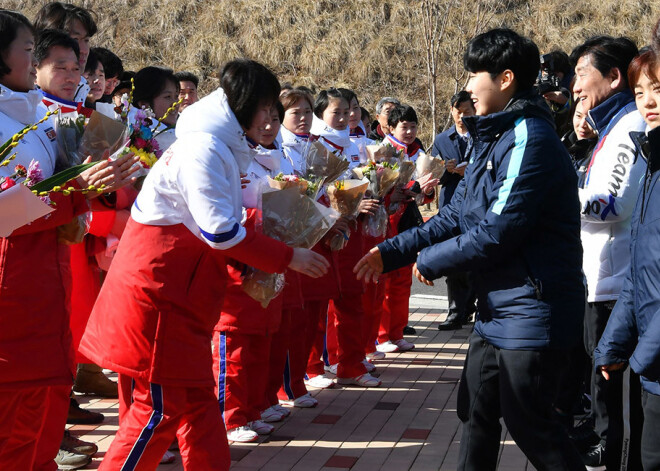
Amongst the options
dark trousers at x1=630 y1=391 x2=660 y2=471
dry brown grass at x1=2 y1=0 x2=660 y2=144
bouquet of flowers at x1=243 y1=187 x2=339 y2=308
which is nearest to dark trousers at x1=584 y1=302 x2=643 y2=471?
dark trousers at x1=630 y1=391 x2=660 y2=471

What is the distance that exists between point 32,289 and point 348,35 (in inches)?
926

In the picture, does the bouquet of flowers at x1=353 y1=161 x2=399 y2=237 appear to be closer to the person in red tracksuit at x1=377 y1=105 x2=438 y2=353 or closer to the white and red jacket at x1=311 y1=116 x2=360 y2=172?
the white and red jacket at x1=311 y1=116 x2=360 y2=172

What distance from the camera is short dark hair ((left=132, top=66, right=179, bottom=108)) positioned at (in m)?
5.49

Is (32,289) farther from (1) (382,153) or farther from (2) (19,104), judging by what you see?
(1) (382,153)

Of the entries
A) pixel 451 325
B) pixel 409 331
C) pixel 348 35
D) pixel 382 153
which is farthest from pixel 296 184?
pixel 348 35

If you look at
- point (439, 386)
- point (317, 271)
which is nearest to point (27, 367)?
point (317, 271)

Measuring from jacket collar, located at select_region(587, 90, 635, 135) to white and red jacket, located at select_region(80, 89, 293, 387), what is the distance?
6.25 ft

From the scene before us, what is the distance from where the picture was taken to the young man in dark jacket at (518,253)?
344 centimetres

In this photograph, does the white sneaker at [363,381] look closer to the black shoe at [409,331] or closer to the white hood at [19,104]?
the black shoe at [409,331]

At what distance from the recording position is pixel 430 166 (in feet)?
24.4

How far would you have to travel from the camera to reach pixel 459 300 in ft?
28.4

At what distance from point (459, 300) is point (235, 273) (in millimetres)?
5004

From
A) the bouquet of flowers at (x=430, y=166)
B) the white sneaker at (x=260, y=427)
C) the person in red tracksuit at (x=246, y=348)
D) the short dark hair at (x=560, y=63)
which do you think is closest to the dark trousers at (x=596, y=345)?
the person in red tracksuit at (x=246, y=348)

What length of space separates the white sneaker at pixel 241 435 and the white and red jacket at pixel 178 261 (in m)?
1.40
